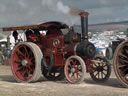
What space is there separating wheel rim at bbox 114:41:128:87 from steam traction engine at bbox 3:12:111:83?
121 cm

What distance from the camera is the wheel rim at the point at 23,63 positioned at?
10586mm

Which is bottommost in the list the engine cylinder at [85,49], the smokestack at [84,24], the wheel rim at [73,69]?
the wheel rim at [73,69]

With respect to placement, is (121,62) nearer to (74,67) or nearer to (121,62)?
(121,62)

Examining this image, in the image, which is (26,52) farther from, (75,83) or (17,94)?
(17,94)

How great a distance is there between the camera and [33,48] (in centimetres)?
1031

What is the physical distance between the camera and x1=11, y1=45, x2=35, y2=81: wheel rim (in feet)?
34.7

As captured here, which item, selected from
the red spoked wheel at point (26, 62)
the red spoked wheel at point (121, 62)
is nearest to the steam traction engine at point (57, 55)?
the red spoked wheel at point (26, 62)

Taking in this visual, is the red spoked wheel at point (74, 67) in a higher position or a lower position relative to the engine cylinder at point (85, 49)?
lower

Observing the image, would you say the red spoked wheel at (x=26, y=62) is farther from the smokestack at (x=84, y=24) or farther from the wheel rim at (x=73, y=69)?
the smokestack at (x=84, y=24)

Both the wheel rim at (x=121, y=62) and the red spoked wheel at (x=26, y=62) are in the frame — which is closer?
the wheel rim at (x=121, y=62)

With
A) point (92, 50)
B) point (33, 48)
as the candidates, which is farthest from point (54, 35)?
point (92, 50)

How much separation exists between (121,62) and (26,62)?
3.81 m

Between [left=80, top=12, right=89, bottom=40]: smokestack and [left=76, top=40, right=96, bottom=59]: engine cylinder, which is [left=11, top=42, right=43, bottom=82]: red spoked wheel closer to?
[left=76, top=40, right=96, bottom=59]: engine cylinder

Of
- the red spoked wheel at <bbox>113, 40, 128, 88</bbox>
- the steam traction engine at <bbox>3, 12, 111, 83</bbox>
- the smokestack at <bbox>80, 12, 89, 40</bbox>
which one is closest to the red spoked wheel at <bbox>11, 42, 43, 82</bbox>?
the steam traction engine at <bbox>3, 12, 111, 83</bbox>
